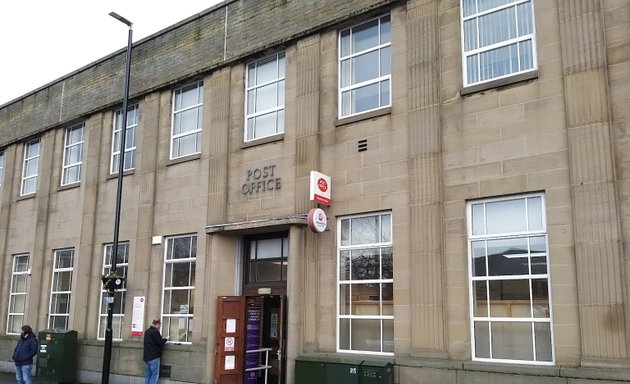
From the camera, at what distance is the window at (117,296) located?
1685 centimetres

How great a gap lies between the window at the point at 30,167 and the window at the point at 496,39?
15811mm

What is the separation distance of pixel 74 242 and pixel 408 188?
11.4 meters

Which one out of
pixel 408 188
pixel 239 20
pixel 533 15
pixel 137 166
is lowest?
pixel 408 188

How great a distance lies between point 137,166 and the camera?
57.1 ft

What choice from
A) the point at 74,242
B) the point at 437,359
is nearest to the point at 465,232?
the point at 437,359

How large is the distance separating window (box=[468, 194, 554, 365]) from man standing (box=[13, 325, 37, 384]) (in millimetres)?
11497

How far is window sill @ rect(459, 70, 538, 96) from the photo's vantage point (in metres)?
10.8

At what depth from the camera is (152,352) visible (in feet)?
47.5

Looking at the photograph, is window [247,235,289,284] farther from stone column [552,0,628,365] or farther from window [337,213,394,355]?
stone column [552,0,628,365]

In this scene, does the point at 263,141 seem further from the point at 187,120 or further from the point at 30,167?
the point at 30,167

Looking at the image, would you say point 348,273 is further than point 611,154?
Yes

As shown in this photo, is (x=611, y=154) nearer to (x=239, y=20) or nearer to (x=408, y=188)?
(x=408, y=188)

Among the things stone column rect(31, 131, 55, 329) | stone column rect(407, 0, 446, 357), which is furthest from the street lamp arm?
stone column rect(407, 0, 446, 357)

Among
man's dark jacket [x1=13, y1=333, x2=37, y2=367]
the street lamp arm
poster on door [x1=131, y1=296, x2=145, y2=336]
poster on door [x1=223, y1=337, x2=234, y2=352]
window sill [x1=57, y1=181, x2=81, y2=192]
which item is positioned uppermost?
the street lamp arm
